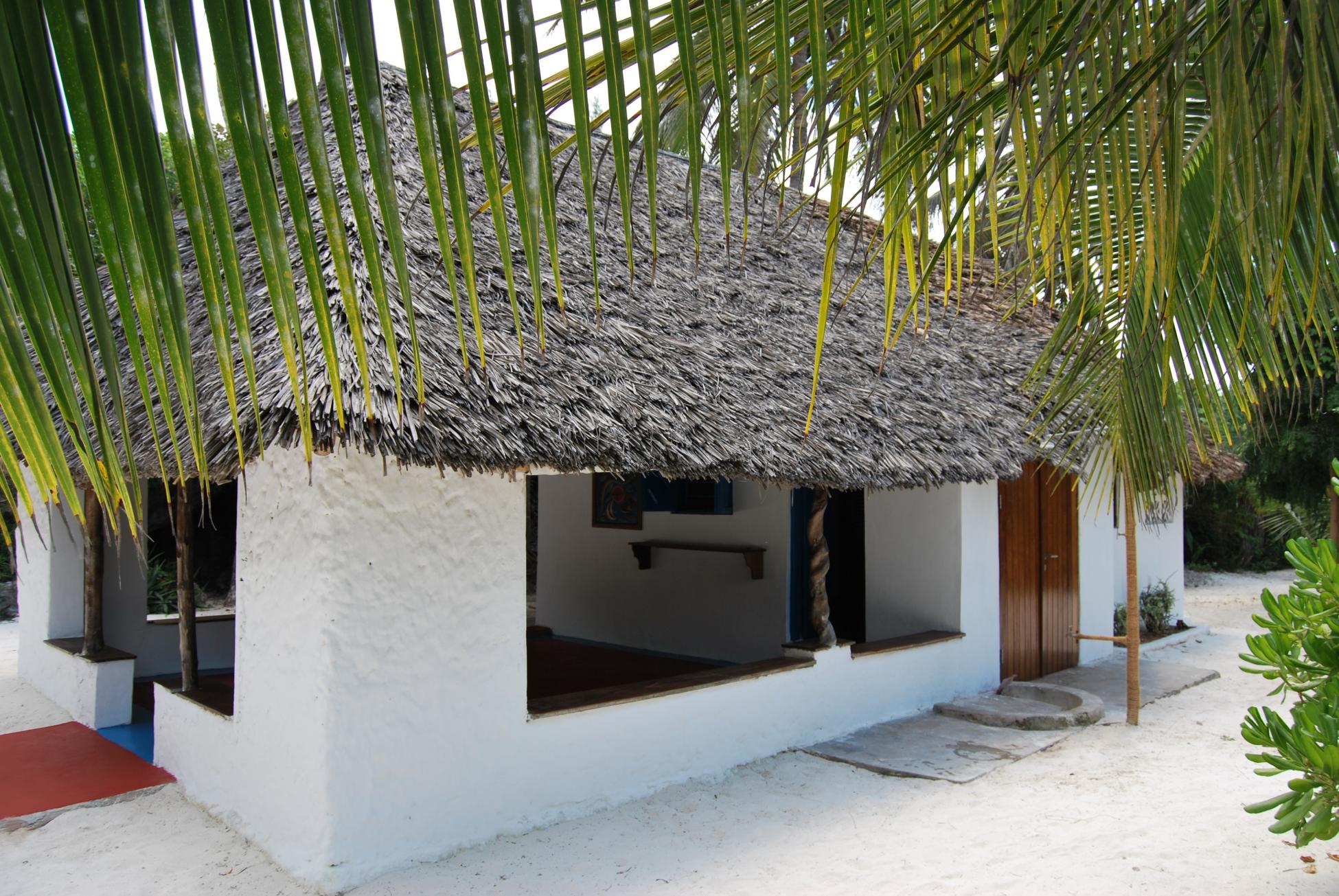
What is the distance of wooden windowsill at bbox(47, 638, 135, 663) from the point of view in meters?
6.28

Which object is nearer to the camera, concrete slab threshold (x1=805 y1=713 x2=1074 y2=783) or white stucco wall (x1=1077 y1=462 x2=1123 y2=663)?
concrete slab threshold (x1=805 y1=713 x2=1074 y2=783)

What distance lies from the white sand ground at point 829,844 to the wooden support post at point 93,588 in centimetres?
194

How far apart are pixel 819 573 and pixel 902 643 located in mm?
844

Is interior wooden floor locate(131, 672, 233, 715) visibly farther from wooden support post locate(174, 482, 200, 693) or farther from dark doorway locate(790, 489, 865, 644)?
dark doorway locate(790, 489, 865, 644)

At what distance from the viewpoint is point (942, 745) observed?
591 cm

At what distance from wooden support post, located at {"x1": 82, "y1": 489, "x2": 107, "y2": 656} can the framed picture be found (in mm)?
4161

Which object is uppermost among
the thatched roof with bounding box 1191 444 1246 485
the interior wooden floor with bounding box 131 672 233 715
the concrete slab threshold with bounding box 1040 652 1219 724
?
the thatched roof with bounding box 1191 444 1246 485

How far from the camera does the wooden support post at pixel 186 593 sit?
544cm

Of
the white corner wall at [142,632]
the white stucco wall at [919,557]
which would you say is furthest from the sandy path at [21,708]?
the white stucco wall at [919,557]

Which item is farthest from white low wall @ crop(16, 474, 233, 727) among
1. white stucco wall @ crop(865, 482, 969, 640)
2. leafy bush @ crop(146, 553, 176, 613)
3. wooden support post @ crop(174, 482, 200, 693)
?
white stucco wall @ crop(865, 482, 969, 640)

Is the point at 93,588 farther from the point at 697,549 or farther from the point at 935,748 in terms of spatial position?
the point at 935,748

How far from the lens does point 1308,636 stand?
132 inches

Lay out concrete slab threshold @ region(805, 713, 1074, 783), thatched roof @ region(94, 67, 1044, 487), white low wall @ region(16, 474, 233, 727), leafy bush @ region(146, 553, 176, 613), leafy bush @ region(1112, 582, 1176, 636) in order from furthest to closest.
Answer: leafy bush @ region(146, 553, 176, 613) → leafy bush @ region(1112, 582, 1176, 636) → white low wall @ region(16, 474, 233, 727) → concrete slab threshold @ region(805, 713, 1074, 783) → thatched roof @ region(94, 67, 1044, 487)

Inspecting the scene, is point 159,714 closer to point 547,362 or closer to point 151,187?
point 547,362
